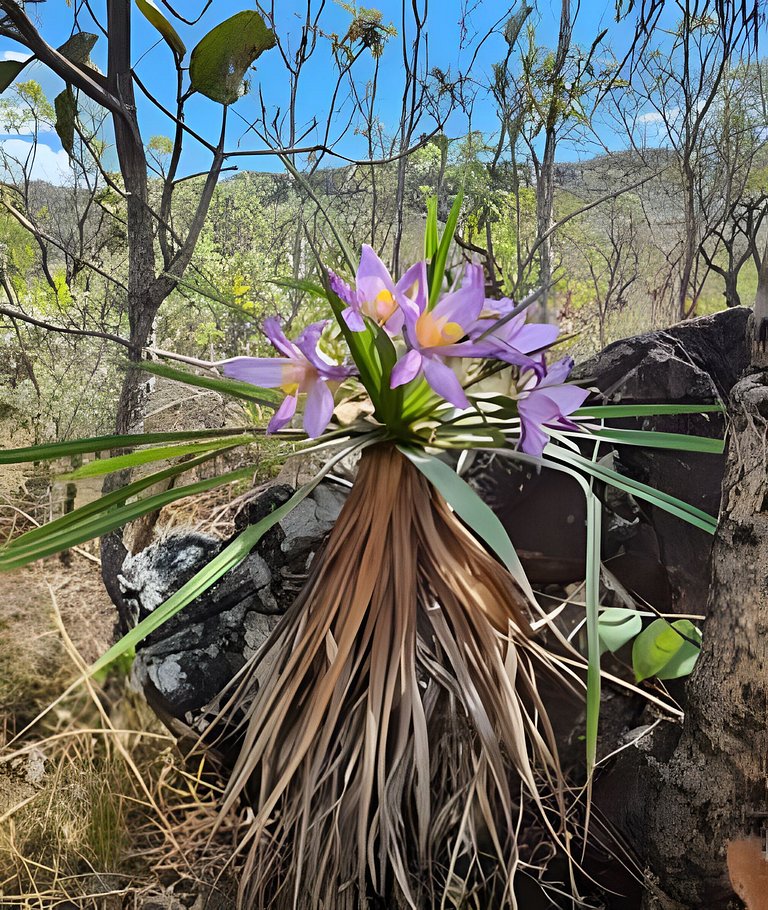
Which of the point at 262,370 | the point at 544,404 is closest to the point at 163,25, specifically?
the point at 262,370

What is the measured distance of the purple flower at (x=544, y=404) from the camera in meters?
0.61

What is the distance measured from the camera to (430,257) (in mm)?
765

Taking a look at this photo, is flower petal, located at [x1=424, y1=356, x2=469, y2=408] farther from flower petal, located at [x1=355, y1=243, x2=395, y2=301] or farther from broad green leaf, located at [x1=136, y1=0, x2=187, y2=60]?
broad green leaf, located at [x1=136, y1=0, x2=187, y2=60]

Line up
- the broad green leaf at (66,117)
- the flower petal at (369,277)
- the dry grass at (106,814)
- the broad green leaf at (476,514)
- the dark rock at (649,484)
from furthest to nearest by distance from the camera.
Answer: the broad green leaf at (66,117) < the dark rock at (649,484) < the dry grass at (106,814) < the flower petal at (369,277) < the broad green leaf at (476,514)

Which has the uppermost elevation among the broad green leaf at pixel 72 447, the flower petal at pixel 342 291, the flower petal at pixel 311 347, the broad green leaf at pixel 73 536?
the flower petal at pixel 342 291

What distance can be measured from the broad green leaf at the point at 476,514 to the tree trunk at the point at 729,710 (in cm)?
17

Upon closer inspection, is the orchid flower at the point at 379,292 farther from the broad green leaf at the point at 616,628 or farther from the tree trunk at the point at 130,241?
the tree trunk at the point at 130,241

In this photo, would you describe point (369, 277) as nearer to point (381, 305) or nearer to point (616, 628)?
point (381, 305)

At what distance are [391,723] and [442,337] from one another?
0.35 m

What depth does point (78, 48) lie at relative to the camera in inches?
45.3

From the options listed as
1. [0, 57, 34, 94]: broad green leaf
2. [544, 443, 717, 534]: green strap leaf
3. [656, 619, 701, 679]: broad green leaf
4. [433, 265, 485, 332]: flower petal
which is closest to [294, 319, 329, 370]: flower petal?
[433, 265, 485, 332]: flower petal

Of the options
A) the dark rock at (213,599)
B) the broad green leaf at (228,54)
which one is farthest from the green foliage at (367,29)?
the dark rock at (213,599)

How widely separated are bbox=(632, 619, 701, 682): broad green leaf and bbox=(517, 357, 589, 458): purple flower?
276 millimetres

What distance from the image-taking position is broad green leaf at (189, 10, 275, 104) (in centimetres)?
109
